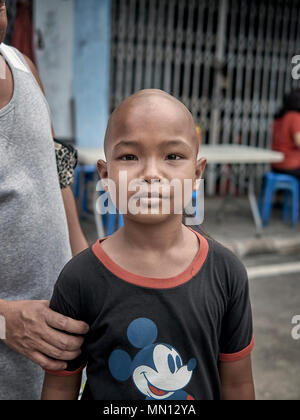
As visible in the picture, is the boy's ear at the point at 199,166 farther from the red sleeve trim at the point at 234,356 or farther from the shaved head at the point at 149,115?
the red sleeve trim at the point at 234,356

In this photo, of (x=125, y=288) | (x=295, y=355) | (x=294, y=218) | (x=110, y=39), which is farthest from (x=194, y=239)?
(x=110, y=39)

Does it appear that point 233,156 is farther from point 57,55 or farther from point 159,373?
point 159,373

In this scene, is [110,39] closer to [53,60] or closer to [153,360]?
[53,60]

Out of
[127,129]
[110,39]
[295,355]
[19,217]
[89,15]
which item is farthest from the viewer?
[110,39]

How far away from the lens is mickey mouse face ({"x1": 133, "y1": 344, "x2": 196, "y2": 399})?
39.6 inches

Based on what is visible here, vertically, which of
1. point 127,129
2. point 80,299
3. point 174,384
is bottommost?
point 174,384

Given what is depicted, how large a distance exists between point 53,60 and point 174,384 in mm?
5502

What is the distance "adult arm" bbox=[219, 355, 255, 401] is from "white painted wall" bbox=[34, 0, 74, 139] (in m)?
5.33

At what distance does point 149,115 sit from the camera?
3.24 feet

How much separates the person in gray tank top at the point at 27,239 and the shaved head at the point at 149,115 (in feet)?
0.72

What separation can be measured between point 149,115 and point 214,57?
6.23 meters

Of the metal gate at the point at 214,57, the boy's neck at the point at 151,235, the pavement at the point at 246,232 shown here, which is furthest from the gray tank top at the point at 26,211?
the metal gate at the point at 214,57

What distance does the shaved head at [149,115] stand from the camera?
987 millimetres

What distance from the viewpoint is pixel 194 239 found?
1.13 m
